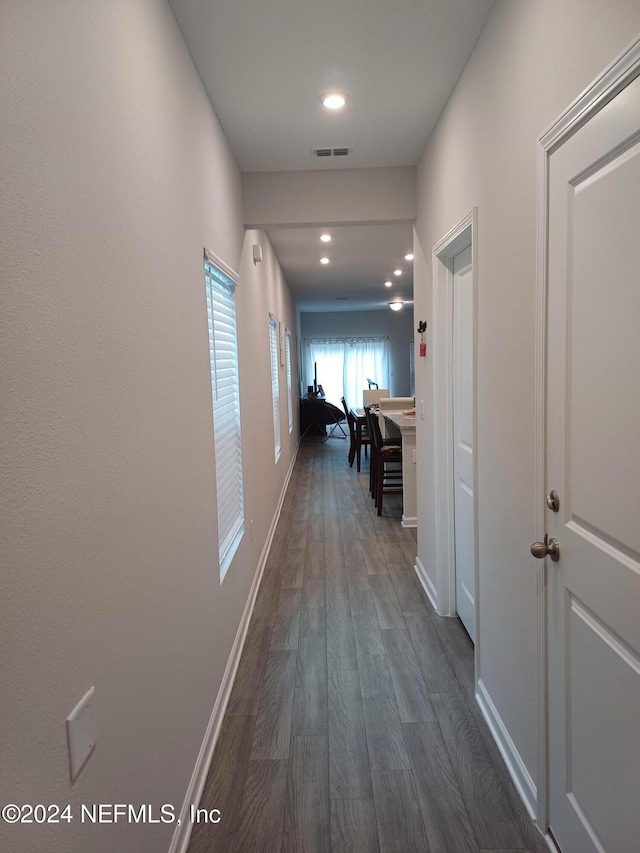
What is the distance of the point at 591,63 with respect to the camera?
1.21 m

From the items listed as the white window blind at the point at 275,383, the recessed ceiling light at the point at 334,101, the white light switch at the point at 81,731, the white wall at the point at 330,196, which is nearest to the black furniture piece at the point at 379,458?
the white window blind at the point at 275,383

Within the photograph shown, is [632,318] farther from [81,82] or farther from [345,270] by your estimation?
[345,270]

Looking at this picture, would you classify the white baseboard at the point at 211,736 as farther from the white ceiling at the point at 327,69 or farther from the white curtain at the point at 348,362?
the white curtain at the point at 348,362

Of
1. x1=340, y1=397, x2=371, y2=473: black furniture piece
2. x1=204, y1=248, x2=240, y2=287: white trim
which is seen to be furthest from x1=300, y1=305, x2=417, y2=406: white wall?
x1=204, y1=248, x2=240, y2=287: white trim

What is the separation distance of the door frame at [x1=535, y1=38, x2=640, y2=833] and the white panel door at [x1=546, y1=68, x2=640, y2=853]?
27 millimetres

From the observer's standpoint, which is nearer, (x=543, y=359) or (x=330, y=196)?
(x=543, y=359)

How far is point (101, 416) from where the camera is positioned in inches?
44.5

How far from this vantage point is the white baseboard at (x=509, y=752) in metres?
1.73

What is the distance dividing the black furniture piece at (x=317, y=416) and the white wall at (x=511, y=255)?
8592mm

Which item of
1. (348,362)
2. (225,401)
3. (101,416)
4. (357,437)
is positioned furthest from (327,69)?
(348,362)

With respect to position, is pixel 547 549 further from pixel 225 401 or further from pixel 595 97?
pixel 225 401

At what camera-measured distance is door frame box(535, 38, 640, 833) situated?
1267 mm

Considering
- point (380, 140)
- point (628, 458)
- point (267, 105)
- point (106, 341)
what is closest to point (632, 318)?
point (628, 458)

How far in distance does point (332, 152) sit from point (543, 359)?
220 centimetres
